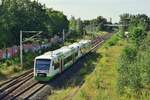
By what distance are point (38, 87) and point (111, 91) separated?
9181 mm

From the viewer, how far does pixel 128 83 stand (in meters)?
34.5

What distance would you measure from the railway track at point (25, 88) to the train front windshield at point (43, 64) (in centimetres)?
168

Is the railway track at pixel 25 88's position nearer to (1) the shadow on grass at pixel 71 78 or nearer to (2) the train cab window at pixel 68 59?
(1) the shadow on grass at pixel 71 78

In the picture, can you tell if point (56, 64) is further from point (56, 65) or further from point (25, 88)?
point (25, 88)

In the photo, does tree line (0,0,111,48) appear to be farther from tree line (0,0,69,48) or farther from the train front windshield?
the train front windshield

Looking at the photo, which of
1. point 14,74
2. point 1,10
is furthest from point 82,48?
point 14,74

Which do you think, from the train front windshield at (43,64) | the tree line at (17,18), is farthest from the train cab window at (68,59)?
the tree line at (17,18)

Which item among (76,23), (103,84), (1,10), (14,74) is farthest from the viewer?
(76,23)

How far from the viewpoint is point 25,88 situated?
40812mm

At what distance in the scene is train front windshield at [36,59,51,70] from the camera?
143 ft

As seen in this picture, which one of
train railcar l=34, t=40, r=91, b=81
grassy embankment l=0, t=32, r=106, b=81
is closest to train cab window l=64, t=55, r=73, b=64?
train railcar l=34, t=40, r=91, b=81

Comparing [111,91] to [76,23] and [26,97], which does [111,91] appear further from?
[76,23]

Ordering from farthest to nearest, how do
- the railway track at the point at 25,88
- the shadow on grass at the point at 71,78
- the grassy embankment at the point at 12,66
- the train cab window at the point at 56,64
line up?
the grassy embankment at the point at 12,66
the train cab window at the point at 56,64
the shadow on grass at the point at 71,78
the railway track at the point at 25,88

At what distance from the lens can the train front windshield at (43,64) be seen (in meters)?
43.5
